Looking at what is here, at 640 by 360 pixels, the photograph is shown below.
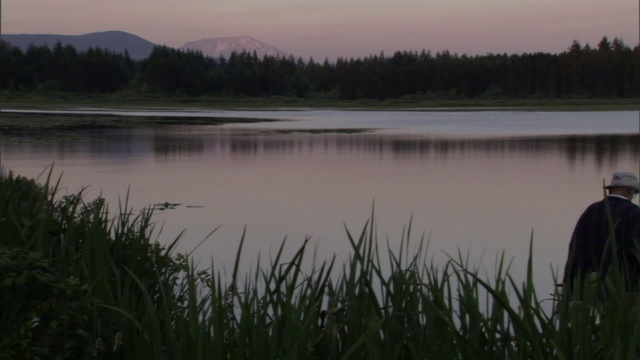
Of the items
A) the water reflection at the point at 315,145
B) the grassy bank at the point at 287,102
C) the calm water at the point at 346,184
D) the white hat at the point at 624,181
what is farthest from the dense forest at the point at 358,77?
the white hat at the point at 624,181

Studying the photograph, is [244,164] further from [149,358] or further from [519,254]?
[149,358]

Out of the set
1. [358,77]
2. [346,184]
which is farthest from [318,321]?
[358,77]

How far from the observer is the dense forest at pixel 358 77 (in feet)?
320

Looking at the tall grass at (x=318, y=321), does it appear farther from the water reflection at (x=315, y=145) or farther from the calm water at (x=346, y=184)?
the water reflection at (x=315, y=145)

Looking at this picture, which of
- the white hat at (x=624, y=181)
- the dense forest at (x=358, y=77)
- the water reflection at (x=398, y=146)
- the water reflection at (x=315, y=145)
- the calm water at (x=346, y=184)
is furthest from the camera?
the dense forest at (x=358, y=77)

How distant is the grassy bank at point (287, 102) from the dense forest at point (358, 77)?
4.90ft

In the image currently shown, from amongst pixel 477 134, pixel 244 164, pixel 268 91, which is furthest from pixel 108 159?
pixel 268 91

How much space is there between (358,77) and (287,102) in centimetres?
1484

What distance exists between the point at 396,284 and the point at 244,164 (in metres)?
19.0

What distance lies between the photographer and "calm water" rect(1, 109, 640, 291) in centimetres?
1198

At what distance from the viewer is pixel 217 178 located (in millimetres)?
19469

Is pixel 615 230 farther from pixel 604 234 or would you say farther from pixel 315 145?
pixel 315 145

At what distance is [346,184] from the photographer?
18359 mm

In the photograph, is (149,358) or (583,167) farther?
(583,167)
